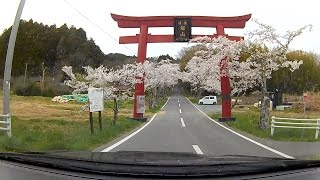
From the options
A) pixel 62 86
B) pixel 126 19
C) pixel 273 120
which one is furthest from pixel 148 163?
pixel 126 19

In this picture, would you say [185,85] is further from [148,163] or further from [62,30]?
[148,163]

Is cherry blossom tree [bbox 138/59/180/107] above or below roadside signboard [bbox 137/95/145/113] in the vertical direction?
above

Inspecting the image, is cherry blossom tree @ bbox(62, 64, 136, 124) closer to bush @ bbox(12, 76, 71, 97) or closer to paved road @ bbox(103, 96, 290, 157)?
bush @ bbox(12, 76, 71, 97)

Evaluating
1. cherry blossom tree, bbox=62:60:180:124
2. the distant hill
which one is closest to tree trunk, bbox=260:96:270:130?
the distant hill

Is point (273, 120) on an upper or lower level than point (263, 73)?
lower

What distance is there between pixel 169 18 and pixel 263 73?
23.0 feet

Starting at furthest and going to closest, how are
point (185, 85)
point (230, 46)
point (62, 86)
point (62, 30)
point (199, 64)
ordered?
point (185, 85), point (199, 64), point (62, 86), point (230, 46), point (62, 30)

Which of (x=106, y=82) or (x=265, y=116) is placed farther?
(x=106, y=82)

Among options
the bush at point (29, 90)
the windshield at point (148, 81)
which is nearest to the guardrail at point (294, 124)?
the windshield at point (148, 81)

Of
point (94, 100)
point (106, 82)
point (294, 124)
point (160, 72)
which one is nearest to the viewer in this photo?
point (94, 100)

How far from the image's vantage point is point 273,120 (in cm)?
1473

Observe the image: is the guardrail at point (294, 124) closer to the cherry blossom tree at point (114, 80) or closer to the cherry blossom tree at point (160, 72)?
the cherry blossom tree at point (114, 80)

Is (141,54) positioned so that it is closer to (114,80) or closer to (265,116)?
(114,80)

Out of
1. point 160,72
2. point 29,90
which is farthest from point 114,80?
point 160,72
